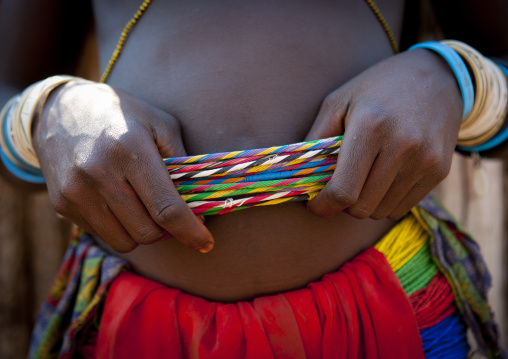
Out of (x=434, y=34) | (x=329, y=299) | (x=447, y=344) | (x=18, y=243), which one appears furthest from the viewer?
(x=18, y=243)

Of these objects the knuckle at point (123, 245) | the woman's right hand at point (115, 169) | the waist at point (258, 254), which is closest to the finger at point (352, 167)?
the waist at point (258, 254)

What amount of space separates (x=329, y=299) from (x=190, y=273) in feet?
0.87

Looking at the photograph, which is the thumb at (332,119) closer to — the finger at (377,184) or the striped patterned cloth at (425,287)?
the finger at (377,184)

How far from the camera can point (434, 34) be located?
4.42 feet

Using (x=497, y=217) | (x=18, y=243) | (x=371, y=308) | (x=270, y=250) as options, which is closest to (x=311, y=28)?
(x=270, y=250)

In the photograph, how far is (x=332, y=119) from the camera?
2.25 feet

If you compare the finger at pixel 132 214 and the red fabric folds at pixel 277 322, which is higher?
the finger at pixel 132 214

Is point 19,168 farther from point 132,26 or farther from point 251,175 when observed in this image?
point 251,175

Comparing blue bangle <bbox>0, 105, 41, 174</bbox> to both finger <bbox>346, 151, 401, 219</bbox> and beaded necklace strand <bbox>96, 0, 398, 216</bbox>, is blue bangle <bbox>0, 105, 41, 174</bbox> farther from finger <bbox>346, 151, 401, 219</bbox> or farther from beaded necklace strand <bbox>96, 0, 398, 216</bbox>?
finger <bbox>346, 151, 401, 219</bbox>

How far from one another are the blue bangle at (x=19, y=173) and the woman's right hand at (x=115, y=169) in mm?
223

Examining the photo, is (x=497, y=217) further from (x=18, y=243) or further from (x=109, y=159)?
(x=18, y=243)

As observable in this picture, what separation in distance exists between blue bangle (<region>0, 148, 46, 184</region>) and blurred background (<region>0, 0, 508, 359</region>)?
59cm

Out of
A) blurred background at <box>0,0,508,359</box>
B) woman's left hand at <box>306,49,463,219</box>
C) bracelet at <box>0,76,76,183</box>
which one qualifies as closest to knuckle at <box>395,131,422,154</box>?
woman's left hand at <box>306,49,463,219</box>

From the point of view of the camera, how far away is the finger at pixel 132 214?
0.61 m
